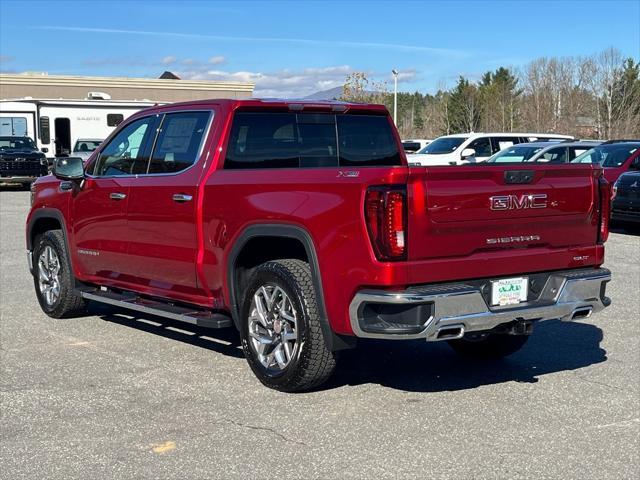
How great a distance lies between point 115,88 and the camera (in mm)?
56375

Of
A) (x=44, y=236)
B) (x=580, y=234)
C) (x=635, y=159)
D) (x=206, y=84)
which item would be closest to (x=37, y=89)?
(x=206, y=84)

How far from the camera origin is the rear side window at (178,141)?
646cm

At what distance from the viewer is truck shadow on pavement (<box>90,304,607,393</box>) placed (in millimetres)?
6082

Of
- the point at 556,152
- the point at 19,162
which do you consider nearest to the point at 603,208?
the point at 556,152

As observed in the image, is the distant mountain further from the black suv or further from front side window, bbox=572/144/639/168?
the black suv

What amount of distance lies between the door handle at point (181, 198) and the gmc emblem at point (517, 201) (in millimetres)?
2226

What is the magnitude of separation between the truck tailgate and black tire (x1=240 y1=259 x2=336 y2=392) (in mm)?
819

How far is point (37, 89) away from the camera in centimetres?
5453

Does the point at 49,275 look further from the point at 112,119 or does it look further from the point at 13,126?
the point at 13,126

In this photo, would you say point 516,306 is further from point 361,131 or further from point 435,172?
point 361,131

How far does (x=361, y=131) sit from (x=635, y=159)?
11.3 m

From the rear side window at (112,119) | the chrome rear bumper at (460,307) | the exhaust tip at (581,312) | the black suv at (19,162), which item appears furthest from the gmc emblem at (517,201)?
the rear side window at (112,119)

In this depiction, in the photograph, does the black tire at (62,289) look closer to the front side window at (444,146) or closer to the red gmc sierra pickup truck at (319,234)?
the red gmc sierra pickup truck at (319,234)

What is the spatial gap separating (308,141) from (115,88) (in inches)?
2056
